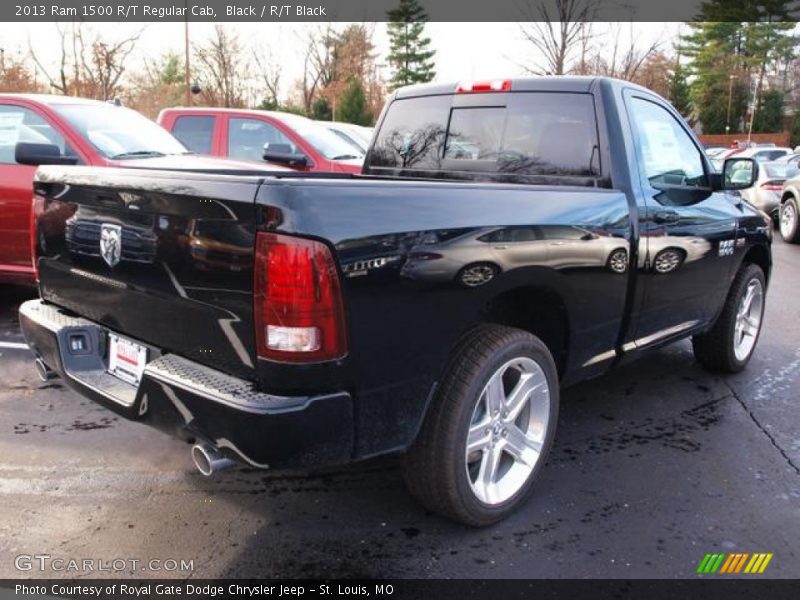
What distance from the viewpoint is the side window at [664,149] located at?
372 centimetres

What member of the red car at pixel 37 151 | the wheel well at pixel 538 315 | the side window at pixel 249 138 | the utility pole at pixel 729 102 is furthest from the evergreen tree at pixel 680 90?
the wheel well at pixel 538 315

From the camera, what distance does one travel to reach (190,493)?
3.14m

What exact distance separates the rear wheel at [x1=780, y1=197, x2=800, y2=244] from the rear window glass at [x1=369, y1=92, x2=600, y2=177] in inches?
397

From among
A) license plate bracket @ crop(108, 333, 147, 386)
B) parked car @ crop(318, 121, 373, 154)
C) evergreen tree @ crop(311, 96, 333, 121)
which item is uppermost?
evergreen tree @ crop(311, 96, 333, 121)

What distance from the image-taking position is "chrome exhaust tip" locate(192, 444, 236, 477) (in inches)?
92.8

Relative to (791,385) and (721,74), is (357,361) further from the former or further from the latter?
(721,74)

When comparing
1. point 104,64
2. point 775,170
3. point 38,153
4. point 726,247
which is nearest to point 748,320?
point 726,247

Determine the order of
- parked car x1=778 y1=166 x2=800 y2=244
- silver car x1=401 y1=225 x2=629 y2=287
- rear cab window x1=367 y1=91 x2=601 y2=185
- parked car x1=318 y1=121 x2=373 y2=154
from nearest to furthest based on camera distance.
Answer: silver car x1=401 y1=225 x2=629 y2=287 < rear cab window x1=367 y1=91 x2=601 y2=185 < parked car x1=318 y1=121 x2=373 y2=154 < parked car x1=778 y1=166 x2=800 y2=244

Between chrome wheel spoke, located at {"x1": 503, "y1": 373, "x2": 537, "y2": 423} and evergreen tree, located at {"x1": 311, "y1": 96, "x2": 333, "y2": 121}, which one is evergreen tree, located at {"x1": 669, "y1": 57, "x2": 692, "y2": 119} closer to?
evergreen tree, located at {"x1": 311, "y1": 96, "x2": 333, "y2": 121}

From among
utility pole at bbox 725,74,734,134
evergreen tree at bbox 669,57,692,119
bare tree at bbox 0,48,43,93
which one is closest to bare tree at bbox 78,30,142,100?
bare tree at bbox 0,48,43,93

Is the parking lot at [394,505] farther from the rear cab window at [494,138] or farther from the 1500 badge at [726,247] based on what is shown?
the rear cab window at [494,138]

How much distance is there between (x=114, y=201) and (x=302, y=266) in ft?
3.18

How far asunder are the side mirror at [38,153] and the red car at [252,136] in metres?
3.32

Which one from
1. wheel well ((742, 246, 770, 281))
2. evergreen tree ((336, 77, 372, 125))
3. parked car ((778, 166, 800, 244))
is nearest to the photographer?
wheel well ((742, 246, 770, 281))
